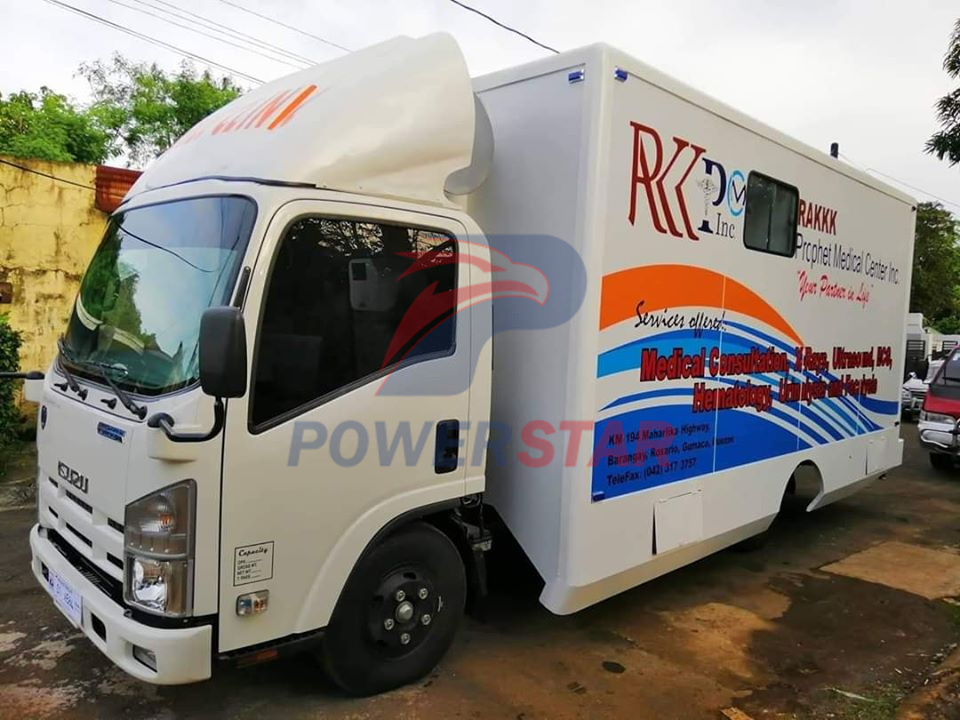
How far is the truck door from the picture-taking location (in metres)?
2.91

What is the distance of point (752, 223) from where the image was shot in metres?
4.92

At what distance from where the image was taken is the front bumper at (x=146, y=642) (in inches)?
108

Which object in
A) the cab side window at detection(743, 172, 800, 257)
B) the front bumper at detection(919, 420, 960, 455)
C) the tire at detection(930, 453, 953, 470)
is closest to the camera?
the cab side window at detection(743, 172, 800, 257)

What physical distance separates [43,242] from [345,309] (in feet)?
24.6

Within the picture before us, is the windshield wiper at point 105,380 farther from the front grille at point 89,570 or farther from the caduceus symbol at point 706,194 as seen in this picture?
the caduceus symbol at point 706,194

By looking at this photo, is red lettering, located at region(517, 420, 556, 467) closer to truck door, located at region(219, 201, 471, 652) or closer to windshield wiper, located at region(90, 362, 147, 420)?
truck door, located at region(219, 201, 471, 652)

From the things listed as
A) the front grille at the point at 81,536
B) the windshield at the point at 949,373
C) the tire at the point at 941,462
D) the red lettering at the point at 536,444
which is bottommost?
the tire at the point at 941,462

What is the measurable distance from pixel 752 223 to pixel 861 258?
209 centimetres

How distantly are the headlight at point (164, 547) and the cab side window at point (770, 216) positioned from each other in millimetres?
3781

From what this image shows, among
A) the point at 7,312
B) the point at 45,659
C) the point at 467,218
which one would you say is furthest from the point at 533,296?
the point at 7,312

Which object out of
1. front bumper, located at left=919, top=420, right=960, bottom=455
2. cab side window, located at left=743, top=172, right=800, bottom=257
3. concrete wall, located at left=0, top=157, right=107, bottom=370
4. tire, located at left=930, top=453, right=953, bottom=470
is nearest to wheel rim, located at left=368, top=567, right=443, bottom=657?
cab side window, located at left=743, top=172, right=800, bottom=257

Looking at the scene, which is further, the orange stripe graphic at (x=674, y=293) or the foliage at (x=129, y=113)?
the foliage at (x=129, y=113)

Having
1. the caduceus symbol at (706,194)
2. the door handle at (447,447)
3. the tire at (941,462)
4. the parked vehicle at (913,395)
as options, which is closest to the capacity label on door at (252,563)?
the door handle at (447,447)

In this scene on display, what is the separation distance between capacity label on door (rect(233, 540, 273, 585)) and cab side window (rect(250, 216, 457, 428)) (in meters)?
0.49
